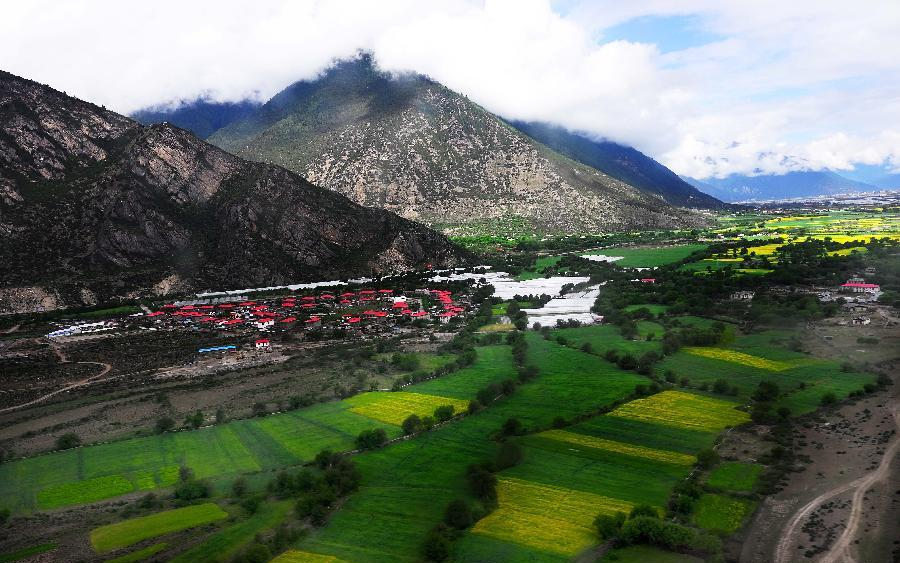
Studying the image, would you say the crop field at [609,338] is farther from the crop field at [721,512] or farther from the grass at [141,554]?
the grass at [141,554]

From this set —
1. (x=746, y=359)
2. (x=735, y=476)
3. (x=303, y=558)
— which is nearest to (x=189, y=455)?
(x=303, y=558)

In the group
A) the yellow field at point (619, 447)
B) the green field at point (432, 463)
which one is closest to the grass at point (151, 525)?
the green field at point (432, 463)

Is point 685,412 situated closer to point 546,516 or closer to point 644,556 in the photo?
point 546,516

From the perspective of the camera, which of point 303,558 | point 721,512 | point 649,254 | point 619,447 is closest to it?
point 303,558

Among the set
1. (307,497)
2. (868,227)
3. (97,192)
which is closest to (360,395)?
(307,497)

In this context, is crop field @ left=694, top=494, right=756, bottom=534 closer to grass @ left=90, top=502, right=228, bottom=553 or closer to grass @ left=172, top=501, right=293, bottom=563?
grass @ left=172, top=501, right=293, bottom=563

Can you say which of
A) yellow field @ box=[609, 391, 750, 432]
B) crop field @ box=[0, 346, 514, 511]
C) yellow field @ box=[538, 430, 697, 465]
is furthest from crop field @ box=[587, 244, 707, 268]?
yellow field @ box=[538, 430, 697, 465]

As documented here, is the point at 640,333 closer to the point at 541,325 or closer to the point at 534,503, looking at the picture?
the point at 541,325

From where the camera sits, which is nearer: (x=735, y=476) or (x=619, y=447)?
(x=735, y=476)
